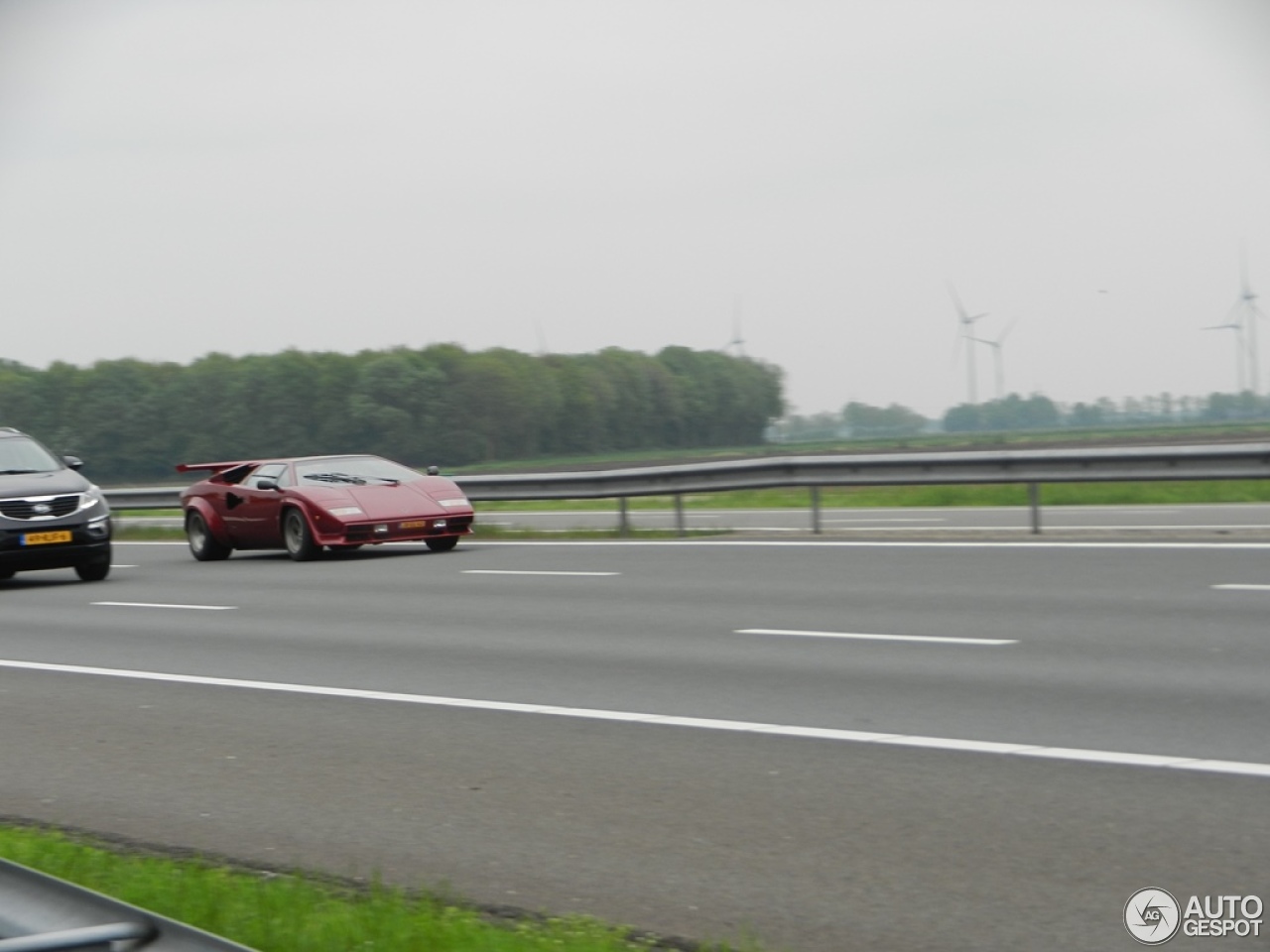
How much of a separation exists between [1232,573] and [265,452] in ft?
113

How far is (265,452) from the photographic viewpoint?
43.6 m

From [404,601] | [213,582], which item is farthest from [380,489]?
[404,601]

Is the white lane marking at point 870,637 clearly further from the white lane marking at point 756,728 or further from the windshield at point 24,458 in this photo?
the windshield at point 24,458

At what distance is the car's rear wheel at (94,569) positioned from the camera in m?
17.4

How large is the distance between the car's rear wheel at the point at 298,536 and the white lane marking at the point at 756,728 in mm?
8385

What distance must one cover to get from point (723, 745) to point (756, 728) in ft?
1.26

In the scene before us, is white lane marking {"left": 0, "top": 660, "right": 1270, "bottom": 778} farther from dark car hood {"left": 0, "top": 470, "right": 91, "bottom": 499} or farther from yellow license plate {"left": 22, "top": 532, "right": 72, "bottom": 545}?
dark car hood {"left": 0, "top": 470, "right": 91, "bottom": 499}

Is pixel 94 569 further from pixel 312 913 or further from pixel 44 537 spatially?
pixel 312 913

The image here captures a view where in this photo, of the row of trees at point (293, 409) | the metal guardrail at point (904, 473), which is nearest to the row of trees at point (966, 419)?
the row of trees at point (293, 409)

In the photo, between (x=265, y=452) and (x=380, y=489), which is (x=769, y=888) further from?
(x=265, y=452)

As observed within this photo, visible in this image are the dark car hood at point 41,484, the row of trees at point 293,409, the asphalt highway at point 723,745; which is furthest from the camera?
the row of trees at point 293,409

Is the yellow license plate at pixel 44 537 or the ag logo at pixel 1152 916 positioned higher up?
the yellow license plate at pixel 44 537

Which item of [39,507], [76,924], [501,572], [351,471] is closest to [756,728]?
[76,924]

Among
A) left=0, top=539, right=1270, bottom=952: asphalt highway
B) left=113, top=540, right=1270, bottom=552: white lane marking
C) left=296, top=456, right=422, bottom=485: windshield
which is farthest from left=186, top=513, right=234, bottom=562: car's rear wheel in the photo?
left=0, top=539, right=1270, bottom=952: asphalt highway
